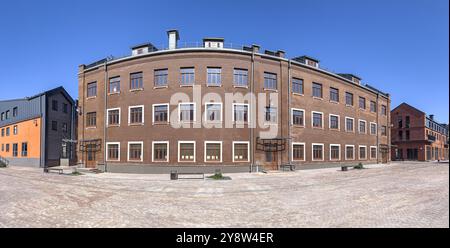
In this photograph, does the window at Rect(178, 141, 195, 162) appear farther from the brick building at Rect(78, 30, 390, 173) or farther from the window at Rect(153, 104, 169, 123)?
the window at Rect(153, 104, 169, 123)

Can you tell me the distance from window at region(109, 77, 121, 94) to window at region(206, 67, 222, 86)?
36.1ft

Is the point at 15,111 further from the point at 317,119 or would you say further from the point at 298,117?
the point at 317,119

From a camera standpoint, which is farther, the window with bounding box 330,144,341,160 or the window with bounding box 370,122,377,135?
the window with bounding box 370,122,377,135

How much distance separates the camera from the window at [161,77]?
27098 mm

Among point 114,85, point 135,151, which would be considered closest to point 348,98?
point 135,151

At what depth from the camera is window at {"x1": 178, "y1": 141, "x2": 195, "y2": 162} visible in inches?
1002

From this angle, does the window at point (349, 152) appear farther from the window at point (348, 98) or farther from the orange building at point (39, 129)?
the orange building at point (39, 129)

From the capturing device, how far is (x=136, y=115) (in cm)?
2778

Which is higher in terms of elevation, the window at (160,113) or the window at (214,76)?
the window at (214,76)

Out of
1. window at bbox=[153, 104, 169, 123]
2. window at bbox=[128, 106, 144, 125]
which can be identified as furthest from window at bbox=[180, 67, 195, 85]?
window at bbox=[128, 106, 144, 125]

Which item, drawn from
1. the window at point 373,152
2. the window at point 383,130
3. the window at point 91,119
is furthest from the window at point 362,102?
the window at point 91,119

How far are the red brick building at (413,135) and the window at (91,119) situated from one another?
204 feet
